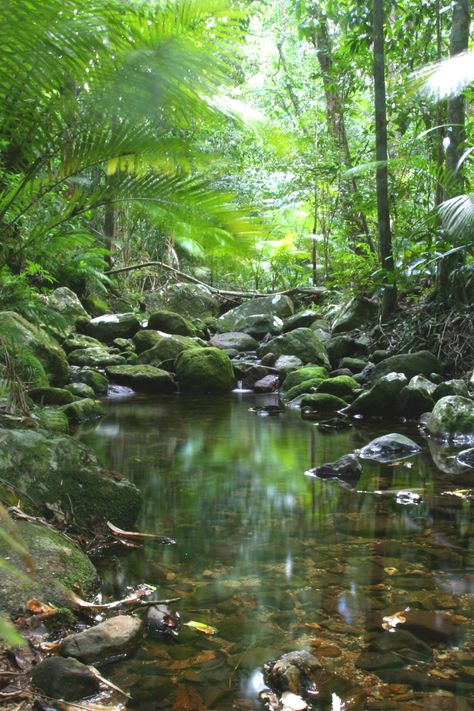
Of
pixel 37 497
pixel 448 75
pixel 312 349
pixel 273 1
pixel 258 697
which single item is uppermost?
pixel 273 1

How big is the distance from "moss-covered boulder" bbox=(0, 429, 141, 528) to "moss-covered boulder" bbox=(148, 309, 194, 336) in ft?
24.1

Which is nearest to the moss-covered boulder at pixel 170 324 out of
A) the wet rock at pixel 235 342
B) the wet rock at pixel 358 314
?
the wet rock at pixel 235 342

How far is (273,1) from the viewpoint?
15.1m

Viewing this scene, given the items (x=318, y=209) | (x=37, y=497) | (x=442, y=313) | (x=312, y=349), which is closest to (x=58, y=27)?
(x=37, y=497)

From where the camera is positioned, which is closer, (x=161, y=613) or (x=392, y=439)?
(x=161, y=613)

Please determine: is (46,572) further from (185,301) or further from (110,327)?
(185,301)

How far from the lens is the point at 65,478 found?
9.27ft

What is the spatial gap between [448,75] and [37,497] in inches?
177

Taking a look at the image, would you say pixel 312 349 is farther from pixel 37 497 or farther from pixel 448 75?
pixel 37 497

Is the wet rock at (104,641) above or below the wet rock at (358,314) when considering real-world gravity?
below

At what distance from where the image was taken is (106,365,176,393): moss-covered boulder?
330 inches

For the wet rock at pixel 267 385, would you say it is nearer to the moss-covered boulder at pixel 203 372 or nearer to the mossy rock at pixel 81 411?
the moss-covered boulder at pixel 203 372

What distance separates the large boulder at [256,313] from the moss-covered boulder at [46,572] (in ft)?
28.4

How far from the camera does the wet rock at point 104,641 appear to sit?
1771 mm
